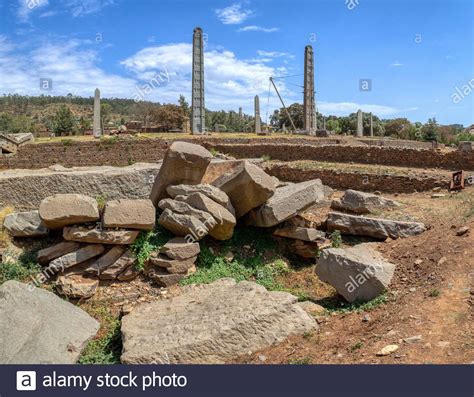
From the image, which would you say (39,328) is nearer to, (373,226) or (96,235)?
(96,235)

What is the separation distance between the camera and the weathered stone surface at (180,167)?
26.9 feet

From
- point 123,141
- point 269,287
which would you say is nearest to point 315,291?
point 269,287

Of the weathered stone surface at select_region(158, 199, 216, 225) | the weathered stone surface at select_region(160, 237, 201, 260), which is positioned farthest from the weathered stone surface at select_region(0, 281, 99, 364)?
the weathered stone surface at select_region(158, 199, 216, 225)

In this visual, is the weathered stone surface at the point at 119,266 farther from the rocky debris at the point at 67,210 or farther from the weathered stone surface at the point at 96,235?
the rocky debris at the point at 67,210

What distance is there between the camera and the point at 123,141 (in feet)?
77.8

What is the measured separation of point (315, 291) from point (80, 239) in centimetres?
402

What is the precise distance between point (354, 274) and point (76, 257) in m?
4.38

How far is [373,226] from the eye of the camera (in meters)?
9.45

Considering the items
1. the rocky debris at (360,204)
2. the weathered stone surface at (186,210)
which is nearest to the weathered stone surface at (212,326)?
the weathered stone surface at (186,210)

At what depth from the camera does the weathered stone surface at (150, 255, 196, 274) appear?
24.6ft

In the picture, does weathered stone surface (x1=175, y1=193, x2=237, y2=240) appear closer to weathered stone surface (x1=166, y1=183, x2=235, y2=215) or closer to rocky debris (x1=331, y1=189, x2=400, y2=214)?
weathered stone surface (x1=166, y1=183, x2=235, y2=215)

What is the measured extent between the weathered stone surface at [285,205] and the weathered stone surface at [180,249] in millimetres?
1382

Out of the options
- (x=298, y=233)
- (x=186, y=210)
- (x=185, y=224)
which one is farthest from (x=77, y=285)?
(x=298, y=233)

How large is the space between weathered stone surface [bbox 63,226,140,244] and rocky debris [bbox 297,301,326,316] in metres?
3.01
